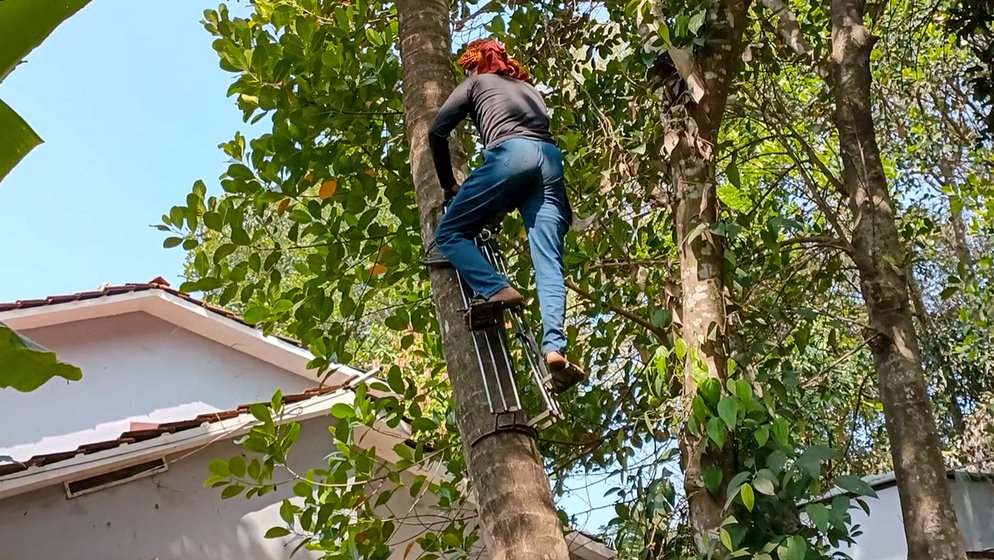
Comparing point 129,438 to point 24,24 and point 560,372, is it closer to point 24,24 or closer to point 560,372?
point 560,372

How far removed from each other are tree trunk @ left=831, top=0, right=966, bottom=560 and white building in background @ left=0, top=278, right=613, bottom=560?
2.65m

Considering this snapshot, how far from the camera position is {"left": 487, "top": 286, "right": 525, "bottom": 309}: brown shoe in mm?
2816

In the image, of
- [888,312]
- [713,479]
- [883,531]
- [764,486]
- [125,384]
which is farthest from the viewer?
[125,384]

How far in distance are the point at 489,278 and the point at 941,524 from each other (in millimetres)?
2293

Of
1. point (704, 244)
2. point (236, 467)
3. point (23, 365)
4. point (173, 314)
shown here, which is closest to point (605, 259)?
point (704, 244)

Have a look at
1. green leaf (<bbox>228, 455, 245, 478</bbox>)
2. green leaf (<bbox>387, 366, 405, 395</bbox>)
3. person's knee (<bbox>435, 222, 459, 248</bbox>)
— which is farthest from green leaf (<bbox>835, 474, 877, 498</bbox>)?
green leaf (<bbox>228, 455, 245, 478</bbox>)

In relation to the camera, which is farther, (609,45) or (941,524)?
(609,45)

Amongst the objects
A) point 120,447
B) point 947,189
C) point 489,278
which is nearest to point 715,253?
point 489,278

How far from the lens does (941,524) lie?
3791mm

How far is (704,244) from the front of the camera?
3658mm

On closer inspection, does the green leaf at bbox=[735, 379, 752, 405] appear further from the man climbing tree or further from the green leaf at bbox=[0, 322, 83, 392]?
the green leaf at bbox=[0, 322, 83, 392]

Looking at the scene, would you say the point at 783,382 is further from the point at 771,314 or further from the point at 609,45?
the point at 609,45

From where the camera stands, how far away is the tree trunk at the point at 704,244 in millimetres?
3303

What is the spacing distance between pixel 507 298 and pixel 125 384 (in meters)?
7.03
